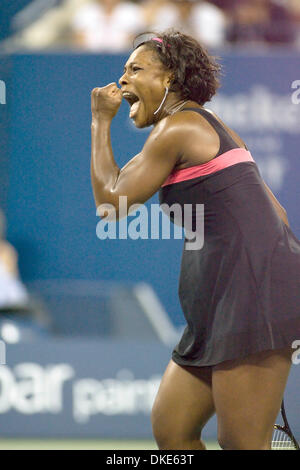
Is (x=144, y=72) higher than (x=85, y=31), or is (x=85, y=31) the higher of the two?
(x=85, y=31)

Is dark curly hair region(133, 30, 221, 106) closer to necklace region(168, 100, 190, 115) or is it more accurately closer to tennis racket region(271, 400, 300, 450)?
necklace region(168, 100, 190, 115)

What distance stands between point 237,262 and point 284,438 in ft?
3.03

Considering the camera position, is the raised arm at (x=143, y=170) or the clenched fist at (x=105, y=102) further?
the clenched fist at (x=105, y=102)

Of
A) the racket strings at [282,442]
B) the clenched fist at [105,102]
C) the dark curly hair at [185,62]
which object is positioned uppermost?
the dark curly hair at [185,62]

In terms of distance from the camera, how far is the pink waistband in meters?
2.46

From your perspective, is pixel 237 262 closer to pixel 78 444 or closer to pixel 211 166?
pixel 211 166

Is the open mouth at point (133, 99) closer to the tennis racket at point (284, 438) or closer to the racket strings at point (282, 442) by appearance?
the tennis racket at point (284, 438)

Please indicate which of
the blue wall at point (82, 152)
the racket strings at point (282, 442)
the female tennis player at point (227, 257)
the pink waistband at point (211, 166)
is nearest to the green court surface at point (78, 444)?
the blue wall at point (82, 152)

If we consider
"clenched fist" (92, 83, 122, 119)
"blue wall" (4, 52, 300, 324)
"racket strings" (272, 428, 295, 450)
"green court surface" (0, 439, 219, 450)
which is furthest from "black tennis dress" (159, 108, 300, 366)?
"blue wall" (4, 52, 300, 324)

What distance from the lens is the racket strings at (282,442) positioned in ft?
9.43

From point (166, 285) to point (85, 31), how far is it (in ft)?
6.61

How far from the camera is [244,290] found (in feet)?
8.01
